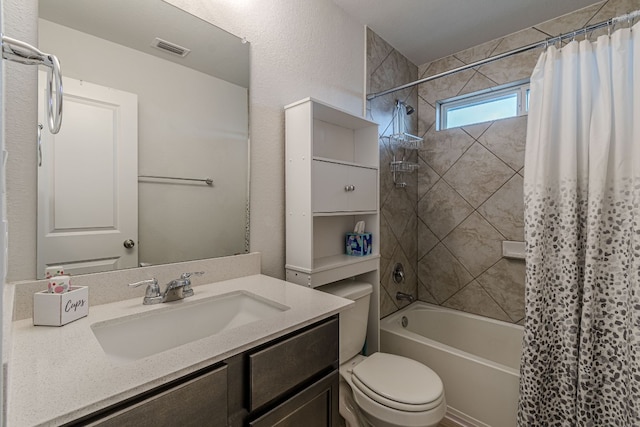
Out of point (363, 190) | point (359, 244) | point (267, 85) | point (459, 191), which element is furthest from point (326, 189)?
point (459, 191)

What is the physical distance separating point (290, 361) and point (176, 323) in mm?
431

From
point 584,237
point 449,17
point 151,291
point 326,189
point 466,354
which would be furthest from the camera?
point 449,17

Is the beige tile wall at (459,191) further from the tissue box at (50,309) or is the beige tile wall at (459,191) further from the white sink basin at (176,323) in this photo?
the tissue box at (50,309)

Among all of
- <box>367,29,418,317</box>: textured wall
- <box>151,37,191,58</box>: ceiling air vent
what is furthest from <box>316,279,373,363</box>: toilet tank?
<box>151,37,191,58</box>: ceiling air vent

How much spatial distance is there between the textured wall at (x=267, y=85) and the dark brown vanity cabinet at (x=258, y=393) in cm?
62

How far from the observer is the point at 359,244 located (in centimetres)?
178

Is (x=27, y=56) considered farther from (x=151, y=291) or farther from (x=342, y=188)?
(x=342, y=188)

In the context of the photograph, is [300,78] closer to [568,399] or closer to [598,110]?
[598,110]

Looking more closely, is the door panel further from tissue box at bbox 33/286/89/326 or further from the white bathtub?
the white bathtub

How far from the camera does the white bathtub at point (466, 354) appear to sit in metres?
1.58

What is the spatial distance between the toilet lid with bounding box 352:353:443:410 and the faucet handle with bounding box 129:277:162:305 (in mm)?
954

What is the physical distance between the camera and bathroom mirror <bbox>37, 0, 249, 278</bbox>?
0.97 metres

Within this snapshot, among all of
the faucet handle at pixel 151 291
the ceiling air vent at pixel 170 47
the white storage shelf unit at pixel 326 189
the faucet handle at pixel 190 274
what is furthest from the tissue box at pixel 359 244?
the ceiling air vent at pixel 170 47

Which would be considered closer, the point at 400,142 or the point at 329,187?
the point at 329,187
